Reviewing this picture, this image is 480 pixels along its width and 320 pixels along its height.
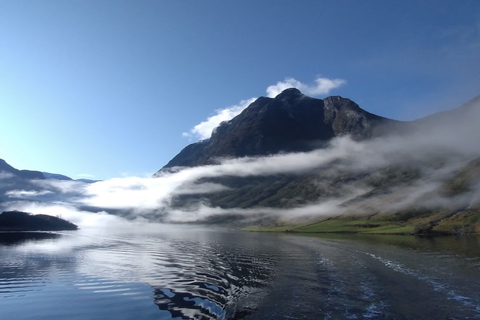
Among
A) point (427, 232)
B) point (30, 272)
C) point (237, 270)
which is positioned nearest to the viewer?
point (30, 272)

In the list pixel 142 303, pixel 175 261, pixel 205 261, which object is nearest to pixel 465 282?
pixel 142 303

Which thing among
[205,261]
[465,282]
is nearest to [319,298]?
[465,282]

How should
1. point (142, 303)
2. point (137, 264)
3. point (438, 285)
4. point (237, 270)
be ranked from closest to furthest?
point (142, 303) < point (438, 285) < point (237, 270) < point (137, 264)

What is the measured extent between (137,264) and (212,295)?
105 ft

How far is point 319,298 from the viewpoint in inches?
1499

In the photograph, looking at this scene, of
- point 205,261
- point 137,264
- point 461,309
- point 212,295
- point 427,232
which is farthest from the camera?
point 427,232

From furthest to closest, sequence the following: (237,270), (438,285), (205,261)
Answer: (205,261), (237,270), (438,285)

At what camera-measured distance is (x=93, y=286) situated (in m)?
44.9

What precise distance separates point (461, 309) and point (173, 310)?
94.1ft

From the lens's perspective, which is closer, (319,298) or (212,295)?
(319,298)

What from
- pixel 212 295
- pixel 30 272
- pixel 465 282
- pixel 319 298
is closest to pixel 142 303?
pixel 212 295

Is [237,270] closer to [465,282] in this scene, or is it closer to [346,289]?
[346,289]

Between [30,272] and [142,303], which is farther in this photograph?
[30,272]

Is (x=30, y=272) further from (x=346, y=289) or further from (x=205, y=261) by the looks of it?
(x=346, y=289)
